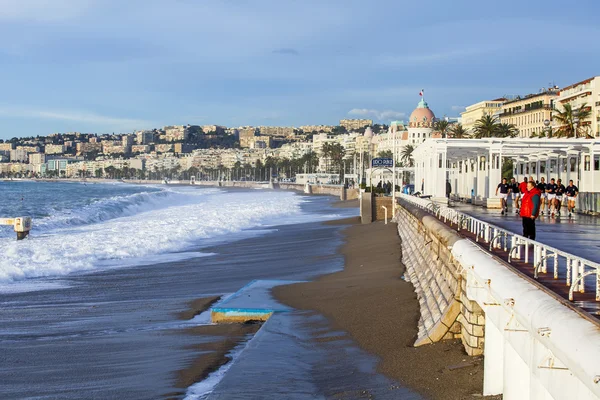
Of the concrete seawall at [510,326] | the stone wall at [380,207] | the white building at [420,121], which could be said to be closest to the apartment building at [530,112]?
the white building at [420,121]

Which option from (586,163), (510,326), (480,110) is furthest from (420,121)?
(510,326)

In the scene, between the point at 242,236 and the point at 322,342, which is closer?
the point at 322,342

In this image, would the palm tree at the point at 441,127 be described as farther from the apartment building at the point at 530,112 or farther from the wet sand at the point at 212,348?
the wet sand at the point at 212,348

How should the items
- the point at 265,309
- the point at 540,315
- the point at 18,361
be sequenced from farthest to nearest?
the point at 265,309 → the point at 18,361 → the point at 540,315

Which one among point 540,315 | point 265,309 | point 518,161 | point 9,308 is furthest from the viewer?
point 518,161

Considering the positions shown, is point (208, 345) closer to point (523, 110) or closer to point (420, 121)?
point (523, 110)

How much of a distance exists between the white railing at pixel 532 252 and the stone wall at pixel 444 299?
53 centimetres

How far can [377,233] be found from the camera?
30750mm

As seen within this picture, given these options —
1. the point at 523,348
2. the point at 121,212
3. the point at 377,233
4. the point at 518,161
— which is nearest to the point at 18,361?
the point at 523,348

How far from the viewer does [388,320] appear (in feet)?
38.2

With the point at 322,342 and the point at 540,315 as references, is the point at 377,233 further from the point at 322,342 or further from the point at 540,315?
the point at 540,315

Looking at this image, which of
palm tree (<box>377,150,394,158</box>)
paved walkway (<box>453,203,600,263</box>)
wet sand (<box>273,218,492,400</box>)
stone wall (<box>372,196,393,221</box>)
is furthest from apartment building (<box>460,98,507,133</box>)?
wet sand (<box>273,218,492,400</box>)

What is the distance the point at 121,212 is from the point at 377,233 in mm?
32571

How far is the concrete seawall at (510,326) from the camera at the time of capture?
178 inches
